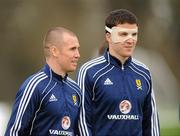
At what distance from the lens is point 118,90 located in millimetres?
11453

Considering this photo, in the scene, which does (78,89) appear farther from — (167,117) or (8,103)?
(8,103)

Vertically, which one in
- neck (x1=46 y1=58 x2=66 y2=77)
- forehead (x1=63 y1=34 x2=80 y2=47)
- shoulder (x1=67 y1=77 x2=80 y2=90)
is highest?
forehead (x1=63 y1=34 x2=80 y2=47)

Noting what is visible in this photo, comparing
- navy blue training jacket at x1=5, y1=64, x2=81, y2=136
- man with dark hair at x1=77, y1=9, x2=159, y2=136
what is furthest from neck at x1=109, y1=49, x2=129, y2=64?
navy blue training jacket at x1=5, y1=64, x2=81, y2=136

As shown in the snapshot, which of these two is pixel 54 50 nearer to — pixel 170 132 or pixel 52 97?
pixel 52 97

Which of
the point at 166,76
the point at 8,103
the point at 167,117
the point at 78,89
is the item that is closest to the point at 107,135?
the point at 78,89

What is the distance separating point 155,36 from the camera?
34.9 meters

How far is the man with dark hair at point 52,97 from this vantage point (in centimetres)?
1055

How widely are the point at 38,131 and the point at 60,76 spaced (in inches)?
25.0

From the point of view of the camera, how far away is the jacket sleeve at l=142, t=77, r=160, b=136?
459 inches

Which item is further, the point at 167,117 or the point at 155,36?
the point at 155,36

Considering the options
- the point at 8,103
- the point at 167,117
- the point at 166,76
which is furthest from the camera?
the point at 166,76

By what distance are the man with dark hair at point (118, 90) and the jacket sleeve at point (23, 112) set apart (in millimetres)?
802

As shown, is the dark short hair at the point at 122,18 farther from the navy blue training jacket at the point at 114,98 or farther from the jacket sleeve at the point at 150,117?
the jacket sleeve at the point at 150,117

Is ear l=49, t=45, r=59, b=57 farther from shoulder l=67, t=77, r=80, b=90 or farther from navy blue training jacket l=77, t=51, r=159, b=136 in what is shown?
navy blue training jacket l=77, t=51, r=159, b=136
